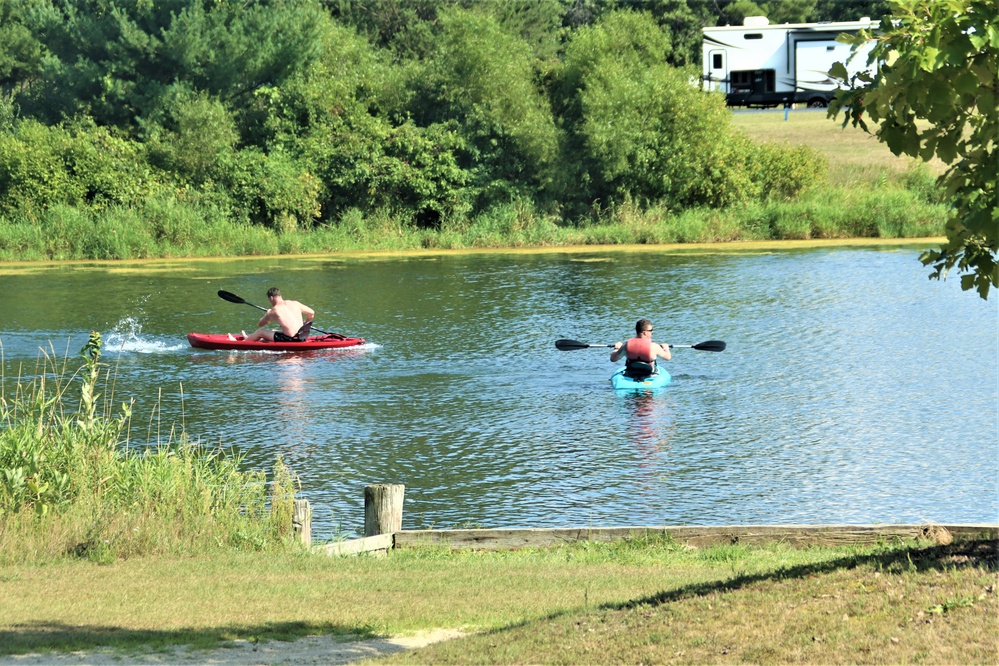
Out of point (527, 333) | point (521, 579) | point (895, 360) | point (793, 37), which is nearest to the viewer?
point (521, 579)

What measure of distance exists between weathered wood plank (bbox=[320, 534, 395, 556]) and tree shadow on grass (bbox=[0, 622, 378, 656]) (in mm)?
2012

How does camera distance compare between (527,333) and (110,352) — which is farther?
(527,333)

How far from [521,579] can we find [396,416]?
886 cm

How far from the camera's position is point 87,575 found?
877 centimetres

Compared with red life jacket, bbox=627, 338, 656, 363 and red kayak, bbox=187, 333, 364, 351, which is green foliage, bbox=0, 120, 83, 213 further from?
red life jacket, bbox=627, 338, 656, 363

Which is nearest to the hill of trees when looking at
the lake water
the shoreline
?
the shoreline

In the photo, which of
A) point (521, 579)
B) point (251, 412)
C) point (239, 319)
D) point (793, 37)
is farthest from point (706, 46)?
point (521, 579)

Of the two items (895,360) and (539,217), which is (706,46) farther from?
(895,360)

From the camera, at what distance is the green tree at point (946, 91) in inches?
208

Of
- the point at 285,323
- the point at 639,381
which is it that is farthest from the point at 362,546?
the point at 285,323

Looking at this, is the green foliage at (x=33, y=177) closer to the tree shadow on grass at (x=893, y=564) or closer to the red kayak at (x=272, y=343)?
the red kayak at (x=272, y=343)

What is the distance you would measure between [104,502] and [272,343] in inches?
491

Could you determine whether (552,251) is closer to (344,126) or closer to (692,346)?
(344,126)

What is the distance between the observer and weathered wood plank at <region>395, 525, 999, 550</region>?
9.36 meters
